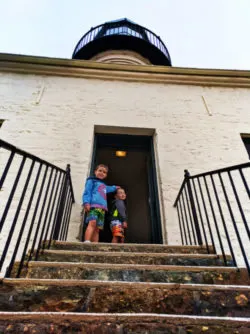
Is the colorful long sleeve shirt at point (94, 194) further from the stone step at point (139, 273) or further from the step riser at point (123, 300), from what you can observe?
the step riser at point (123, 300)

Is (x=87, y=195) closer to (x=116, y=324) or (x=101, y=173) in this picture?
(x=101, y=173)

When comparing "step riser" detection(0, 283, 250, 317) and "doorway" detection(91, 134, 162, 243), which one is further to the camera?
"doorway" detection(91, 134, 162, 243)

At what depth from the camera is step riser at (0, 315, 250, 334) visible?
1.14 meters

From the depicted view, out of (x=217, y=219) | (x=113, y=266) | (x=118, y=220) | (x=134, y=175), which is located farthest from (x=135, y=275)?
(x=134, y=175)

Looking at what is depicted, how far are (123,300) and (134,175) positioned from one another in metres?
5.67

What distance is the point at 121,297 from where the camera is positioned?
1.46 meters

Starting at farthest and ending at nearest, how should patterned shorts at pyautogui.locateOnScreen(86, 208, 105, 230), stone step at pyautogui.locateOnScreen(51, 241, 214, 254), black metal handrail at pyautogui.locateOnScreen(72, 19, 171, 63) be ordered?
black metal handrail at pyautogui.locateOnScreen(72, 19, 171, 63) < patterned shorts at pyautogui.locateOnScreen(86, 208, 105, 230) < stone step at pyautogui.locateOnScreen(51, 241, 214, 254)

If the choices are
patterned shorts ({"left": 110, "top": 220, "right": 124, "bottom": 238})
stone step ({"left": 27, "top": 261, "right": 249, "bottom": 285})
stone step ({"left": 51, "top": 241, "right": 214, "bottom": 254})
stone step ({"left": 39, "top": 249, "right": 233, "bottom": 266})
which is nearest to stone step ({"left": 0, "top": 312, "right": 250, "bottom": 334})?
stone step ({"left": 27, "top": 261, "right": 249, "bottom": 285})

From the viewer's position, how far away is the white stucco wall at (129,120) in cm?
403

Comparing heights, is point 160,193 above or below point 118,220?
above

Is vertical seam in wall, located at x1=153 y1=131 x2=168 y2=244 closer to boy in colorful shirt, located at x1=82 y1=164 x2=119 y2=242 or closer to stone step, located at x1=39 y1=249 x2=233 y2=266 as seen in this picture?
boy in colorful shirt, located at x1=82 y1=164 x2=119 y2=242

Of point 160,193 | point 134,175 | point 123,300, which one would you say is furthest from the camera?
point 134,175

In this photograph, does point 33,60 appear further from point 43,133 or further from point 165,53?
point 165,53

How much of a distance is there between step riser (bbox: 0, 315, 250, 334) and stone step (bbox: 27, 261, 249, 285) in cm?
49
